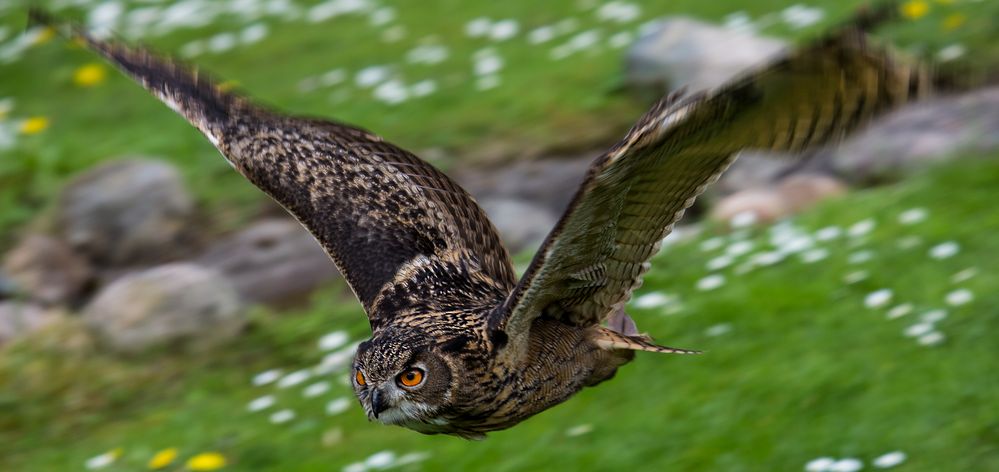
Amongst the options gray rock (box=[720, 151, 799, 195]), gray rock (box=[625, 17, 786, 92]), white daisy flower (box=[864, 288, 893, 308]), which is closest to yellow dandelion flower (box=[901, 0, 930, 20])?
gray rock (box=[625, 17, 786, 92])

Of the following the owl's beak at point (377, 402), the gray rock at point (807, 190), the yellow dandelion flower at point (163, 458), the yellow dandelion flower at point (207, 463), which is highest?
the gray rock at point (807, 190)

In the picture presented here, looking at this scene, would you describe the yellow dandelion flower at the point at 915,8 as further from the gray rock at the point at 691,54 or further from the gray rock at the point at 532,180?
the gray rock at the point at 532,180

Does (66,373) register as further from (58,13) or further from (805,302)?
(58,13)

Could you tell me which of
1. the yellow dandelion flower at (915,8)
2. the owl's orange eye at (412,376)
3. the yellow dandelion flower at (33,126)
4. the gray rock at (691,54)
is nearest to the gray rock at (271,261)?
the yellow dandelion flower at (33,126)

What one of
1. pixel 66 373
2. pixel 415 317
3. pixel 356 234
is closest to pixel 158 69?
pixel 356 234

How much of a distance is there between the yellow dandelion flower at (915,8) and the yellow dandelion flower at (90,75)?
6186mm

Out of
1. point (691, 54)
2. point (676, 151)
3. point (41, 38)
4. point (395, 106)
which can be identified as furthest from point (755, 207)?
point (41, 38)

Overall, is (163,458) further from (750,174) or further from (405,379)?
(750,174)

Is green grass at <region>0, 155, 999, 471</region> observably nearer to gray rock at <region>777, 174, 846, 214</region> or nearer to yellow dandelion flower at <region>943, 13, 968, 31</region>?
gray rock at <region>777, 174, 846, 214</region>

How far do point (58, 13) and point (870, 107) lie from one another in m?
11.2

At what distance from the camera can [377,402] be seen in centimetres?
483

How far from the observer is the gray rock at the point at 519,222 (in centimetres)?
897

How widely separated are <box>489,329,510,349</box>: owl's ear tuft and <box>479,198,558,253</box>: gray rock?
12.9ft

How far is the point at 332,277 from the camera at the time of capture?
9133 mm
